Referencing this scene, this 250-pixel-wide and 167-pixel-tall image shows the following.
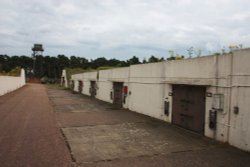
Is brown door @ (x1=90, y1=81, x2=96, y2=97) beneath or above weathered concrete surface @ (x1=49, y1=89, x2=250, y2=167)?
above

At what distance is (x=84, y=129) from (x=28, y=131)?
1.99m

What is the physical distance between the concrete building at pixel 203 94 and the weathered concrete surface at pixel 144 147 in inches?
18.7

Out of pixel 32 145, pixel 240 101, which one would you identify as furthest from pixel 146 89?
pixel 32 145

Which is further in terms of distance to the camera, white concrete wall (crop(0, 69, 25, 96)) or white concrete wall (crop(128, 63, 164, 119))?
white concrete wall (crop(0, 69, 25, 96))

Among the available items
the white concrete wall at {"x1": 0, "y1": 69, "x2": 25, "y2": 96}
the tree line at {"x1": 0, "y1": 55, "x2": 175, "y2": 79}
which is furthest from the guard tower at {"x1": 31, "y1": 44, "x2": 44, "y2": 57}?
the white concrete wall at {"x1": 0, "y1": 69, "x2": 25, "y2": 96}

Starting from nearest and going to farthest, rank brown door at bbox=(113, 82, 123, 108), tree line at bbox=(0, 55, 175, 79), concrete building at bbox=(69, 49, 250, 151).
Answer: concrete building at bbox=(69, 49, 250, 151)
brown door at bbox=(113, 82, 123, 108)
tree line at bbox=(0, 55, 175, 79)

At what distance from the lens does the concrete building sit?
26.2 ft

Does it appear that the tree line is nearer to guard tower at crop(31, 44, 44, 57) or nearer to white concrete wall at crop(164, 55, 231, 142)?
guard tower at crop(31, 44, 44, 57)

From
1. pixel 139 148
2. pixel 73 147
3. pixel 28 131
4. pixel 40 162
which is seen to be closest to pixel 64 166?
pixel 40 162

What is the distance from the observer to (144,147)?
799 cm

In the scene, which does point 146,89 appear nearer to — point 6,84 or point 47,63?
point 6,84

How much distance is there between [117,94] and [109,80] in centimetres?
224

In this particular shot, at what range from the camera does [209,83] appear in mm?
9383

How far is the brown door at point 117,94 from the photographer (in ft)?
64.7
